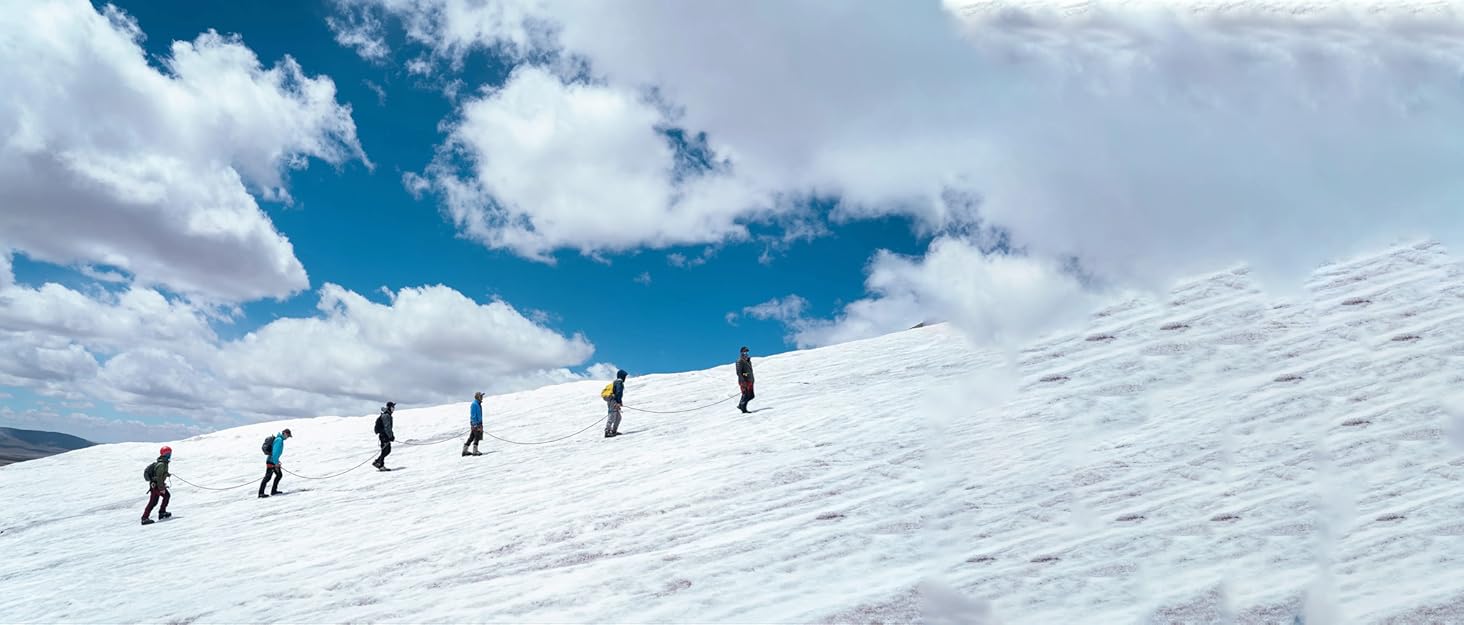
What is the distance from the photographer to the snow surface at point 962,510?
28.6ft

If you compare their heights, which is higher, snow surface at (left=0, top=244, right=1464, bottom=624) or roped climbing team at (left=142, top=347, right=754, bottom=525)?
roped climbing team at (left=142, top=347, right=754, bottom=525)

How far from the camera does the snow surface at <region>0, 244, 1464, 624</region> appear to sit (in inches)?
343

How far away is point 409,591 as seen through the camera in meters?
10.3

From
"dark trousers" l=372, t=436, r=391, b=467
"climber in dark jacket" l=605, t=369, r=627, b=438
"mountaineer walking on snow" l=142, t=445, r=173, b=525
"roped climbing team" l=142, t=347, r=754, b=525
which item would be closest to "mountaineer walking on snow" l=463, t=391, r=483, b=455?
"roped climbing team" l=142, t=347, r=754, b=525

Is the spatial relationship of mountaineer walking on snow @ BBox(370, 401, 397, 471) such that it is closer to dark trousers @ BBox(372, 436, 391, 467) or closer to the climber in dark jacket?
dark trousers @ BBox(372, 436, 391, 467)

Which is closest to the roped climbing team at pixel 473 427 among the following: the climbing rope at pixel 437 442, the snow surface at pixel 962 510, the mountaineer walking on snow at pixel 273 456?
the mountaineer walking on snow at pixel 273 456

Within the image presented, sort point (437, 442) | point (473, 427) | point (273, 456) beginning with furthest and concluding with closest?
point (437, 442) → point (473, 427) → point (273, 456)

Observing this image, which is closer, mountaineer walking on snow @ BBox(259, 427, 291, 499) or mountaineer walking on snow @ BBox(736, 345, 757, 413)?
mountaineer walking on snow @ BBox(259, 427, 291, 499)

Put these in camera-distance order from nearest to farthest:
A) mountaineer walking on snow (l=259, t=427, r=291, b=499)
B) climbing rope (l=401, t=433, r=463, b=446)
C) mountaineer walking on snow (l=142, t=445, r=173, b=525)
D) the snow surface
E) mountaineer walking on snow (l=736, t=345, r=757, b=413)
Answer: the snow surface
mountaineer walking on snow (l=142, t=445, r=173, b=525)
mountaineer walking on snow (l=259, t=427, r=291, b=499)
mountaineer walking on snow (l=736, t=345, r=757, b=413)
climbing rope (l=401, t=433, r=463, b=446)

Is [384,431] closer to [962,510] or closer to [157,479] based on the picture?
[157,479]

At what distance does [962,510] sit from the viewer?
36.1ft

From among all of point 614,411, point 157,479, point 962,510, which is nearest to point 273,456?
point 157,479

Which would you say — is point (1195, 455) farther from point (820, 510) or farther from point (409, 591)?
point (409, 591)

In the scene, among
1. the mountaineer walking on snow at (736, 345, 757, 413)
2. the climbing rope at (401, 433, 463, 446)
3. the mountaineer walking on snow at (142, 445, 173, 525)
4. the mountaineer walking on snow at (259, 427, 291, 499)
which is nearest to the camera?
the mountaineer walking on snow at (142, 445, 173, 525)
